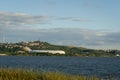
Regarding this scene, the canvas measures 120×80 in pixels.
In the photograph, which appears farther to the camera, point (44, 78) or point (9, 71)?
point (9, 71)

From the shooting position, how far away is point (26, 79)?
2447 cm

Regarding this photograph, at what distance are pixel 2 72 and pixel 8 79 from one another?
2.91 meters

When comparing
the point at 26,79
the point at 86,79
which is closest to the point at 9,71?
the point at 26,79

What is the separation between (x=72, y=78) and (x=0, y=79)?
168 inches

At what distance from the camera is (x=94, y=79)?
2416cm

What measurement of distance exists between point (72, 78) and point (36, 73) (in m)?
2.90

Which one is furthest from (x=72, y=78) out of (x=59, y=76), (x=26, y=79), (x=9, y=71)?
(x=9, y=71)

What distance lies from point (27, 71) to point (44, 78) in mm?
2277

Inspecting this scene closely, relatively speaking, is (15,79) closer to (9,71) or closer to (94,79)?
(9,71)

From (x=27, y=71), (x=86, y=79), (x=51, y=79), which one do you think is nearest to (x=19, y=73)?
(x=27, y=71)

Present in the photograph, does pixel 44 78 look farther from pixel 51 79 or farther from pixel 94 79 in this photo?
pixel 94 79

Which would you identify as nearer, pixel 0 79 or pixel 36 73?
pixel 0 79

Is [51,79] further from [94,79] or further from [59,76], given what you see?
[94,79]

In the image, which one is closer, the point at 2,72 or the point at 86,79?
the point at 86,79
